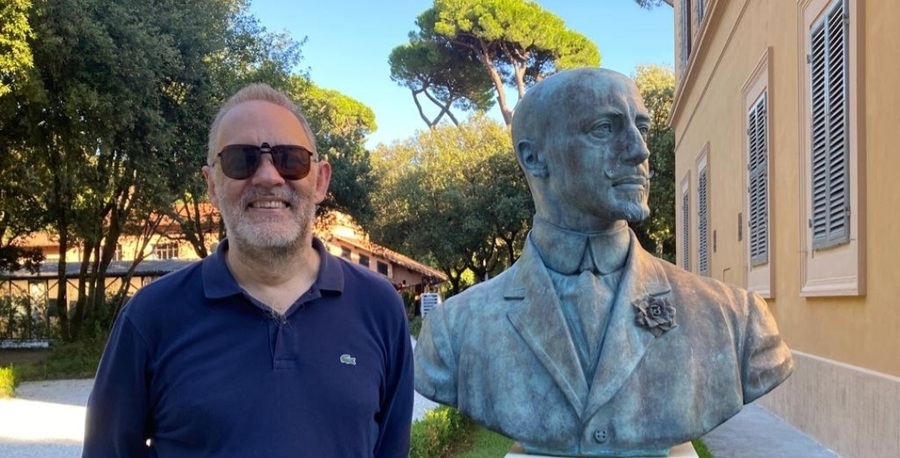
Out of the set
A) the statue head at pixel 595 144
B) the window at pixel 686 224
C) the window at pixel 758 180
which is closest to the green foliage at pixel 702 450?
the window at pixel 758 180

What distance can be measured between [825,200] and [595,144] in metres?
4.39

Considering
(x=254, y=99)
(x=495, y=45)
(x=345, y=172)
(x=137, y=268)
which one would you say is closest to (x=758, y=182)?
(x=254, y=99)

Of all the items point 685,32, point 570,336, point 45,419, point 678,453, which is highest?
point 685,32

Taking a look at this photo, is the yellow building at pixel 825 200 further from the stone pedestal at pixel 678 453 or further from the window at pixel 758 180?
the stone pedestal at pixel 678 453

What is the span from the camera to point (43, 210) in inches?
744

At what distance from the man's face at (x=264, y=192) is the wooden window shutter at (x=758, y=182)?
24.4 feet

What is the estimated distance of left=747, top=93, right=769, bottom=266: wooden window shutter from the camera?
905cm

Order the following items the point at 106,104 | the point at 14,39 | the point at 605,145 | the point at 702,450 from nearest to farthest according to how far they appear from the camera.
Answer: the point at 605,145
the point at 702,450
the point at 14,39
the point at 106,104

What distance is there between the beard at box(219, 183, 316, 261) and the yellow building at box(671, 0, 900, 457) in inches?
167

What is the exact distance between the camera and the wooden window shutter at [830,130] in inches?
243

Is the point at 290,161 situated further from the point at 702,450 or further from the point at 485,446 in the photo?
the point at 485,446

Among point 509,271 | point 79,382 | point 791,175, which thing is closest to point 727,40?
point 791,175

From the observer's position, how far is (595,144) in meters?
2.99

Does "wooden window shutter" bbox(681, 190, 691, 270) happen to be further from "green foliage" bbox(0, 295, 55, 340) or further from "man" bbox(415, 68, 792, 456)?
"green foliage" bbox(0, 295, 55, 340)
